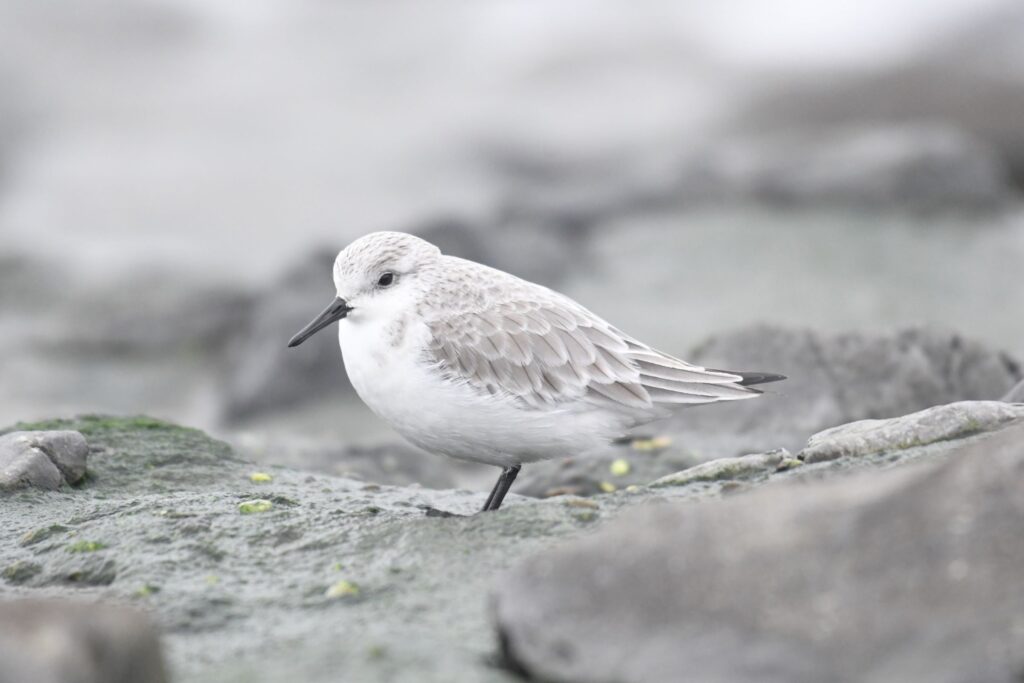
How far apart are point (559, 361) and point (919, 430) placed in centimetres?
167

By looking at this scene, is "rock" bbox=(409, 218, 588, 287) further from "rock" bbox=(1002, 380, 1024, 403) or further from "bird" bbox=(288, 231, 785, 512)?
"rock" bbox=(1002, 380, 1024, 403)

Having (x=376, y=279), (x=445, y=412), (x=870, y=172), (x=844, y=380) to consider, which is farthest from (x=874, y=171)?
(x=445, y=412)

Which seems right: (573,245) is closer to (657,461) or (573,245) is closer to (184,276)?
(184,276)

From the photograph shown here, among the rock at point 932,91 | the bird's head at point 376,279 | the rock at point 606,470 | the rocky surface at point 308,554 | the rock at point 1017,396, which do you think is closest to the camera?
the rocky surface at point 308,554

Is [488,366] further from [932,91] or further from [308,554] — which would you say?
[932,91]

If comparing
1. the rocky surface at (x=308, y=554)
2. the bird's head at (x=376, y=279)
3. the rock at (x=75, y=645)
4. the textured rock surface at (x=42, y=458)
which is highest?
the bird's head at (x=376, y=279)

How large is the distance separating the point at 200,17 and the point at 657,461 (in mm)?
18708

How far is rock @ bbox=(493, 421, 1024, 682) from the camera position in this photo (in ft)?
10.0

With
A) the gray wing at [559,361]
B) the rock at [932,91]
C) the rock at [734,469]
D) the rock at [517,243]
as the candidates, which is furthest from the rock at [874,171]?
the rock at [734,469]

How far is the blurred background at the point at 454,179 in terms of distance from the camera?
13.2 meters

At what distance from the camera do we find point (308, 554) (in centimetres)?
471

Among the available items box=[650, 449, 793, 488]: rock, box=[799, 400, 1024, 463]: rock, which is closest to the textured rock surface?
box=[650, 449, 793, 488]: rock

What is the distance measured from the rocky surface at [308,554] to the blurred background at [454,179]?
2.49 m

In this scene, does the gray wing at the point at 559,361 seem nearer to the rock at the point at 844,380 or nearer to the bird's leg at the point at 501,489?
the bird's leg at the point at 501,489
